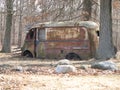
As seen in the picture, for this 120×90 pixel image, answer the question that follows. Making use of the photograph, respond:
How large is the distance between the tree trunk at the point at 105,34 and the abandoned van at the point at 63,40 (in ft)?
3.36

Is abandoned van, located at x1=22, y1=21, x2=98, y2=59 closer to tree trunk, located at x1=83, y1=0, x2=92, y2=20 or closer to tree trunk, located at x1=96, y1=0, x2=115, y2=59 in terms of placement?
tree trunk, located at x1=96, y1=0, x2=115, y2=59

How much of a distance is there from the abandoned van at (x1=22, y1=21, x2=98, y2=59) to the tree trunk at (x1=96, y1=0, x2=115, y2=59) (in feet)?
3.36

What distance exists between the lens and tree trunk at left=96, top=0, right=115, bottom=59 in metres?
20.8

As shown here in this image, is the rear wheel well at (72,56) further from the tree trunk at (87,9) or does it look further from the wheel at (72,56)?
the tree trunk at (87,9)

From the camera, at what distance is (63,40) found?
73.7 ft

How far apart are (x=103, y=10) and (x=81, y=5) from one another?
7526 millimetres

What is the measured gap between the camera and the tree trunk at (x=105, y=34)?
20.8 m

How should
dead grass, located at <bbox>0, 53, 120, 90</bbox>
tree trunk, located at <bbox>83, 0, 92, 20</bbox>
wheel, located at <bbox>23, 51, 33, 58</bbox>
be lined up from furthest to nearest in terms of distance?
tree trunk, located at <bbox>83, 0, 92, 20</bbox> < wheel, located at <bbox>23, 51, 33, 58</bbox> < dead grass, located at <bbox>0, 53, 120, 90</bbox>

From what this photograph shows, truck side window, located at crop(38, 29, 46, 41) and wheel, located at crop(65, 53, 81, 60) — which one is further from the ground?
truck side window, located at crop(38, 29, 46, 41)

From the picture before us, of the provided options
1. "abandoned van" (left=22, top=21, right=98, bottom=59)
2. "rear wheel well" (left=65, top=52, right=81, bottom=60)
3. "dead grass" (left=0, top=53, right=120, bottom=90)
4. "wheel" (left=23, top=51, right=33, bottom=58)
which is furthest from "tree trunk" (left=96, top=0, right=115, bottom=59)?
"dead grass" (left=0, top=53, right=120, bottom=90)

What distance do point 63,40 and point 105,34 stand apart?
2.85 meters

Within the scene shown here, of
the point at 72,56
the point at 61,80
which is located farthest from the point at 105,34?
the point at 61,80

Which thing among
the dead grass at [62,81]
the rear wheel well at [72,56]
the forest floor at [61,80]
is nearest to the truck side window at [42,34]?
the rear wheel well at [72,56]

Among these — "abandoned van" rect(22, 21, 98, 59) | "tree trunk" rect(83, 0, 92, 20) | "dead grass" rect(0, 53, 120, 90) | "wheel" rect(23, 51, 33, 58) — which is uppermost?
"tree trunk" rect(83, 0, 92, 20)
